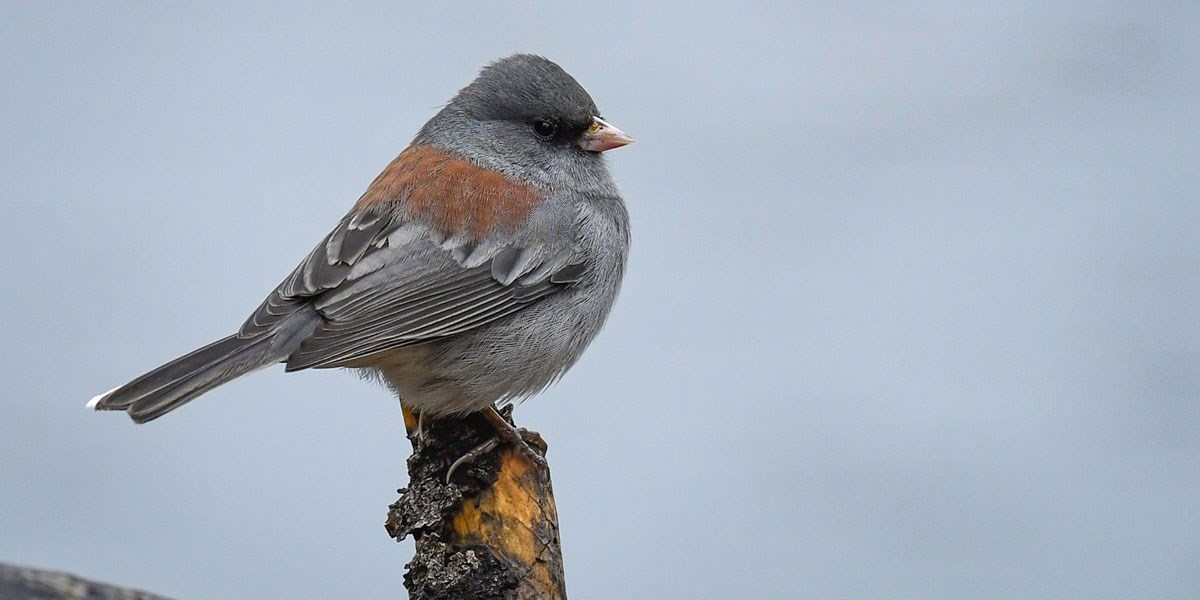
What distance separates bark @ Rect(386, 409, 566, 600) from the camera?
2.41m

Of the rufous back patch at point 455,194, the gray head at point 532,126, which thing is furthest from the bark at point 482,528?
the gray head at point 532,126

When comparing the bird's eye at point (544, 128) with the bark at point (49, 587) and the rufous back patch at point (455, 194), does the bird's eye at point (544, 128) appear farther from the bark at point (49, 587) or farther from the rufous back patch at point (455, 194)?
the bark at point (49, 587)

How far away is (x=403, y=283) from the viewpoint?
2842 millimetres

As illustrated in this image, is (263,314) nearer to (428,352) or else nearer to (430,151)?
(428,352)

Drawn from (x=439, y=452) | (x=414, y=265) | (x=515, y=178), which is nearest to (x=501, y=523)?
(x=439, y=452)

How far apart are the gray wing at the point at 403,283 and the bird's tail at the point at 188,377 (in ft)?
0.22

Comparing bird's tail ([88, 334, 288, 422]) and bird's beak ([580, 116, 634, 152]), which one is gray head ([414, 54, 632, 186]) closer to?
bird's beak ([580, 116, 634, 152])

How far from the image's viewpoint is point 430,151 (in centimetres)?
325

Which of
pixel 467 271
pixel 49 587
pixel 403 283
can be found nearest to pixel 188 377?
pixel 403 283

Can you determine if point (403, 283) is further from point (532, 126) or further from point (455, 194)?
point (532, 126)

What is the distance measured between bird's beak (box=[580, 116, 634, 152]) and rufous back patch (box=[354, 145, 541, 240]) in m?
0.25

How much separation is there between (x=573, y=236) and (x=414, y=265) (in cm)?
43

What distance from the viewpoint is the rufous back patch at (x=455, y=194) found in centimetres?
298

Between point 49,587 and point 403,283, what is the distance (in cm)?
145
